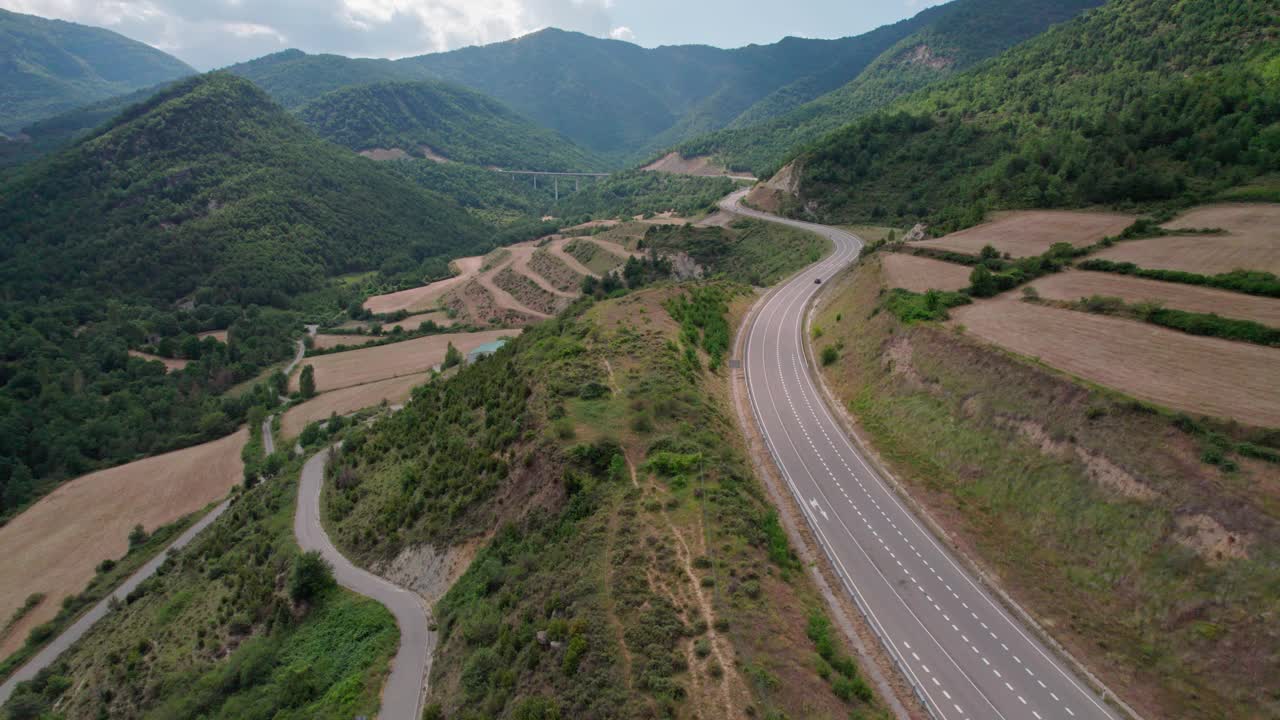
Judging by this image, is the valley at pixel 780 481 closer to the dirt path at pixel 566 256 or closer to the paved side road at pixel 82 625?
the paved side road at pixel 82 625

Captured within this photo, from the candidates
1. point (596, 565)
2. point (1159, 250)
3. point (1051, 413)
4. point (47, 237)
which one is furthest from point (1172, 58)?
point (47, 237)

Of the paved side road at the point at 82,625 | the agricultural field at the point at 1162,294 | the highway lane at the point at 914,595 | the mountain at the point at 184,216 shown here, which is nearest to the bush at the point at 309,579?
the paved side road at the point at 82,625

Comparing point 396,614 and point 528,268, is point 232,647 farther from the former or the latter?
point 528,268

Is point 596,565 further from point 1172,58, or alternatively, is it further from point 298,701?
point 1172,58

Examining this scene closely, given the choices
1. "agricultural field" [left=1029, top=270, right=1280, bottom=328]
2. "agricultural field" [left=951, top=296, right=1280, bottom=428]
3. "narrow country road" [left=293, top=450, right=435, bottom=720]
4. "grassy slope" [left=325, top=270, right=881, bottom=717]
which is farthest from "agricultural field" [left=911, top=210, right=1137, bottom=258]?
"narrow country road" [left=293, top=450, right=435, bottom=720]

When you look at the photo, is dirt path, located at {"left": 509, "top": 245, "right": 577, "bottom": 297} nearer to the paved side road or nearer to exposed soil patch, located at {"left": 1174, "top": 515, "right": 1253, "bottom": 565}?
the paved side road

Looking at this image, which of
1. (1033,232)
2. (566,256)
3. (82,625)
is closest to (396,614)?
(82,625)
